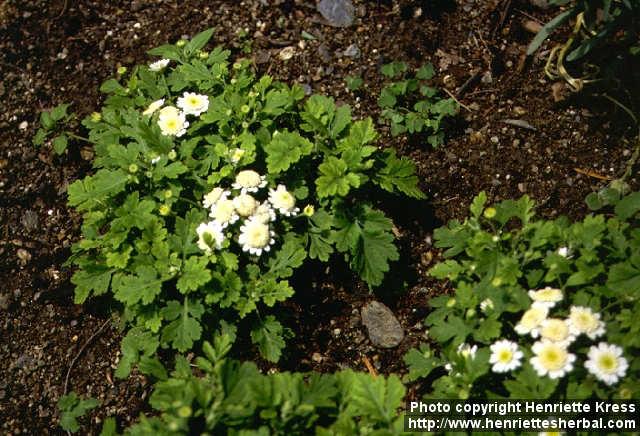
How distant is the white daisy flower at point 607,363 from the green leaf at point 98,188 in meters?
2.15

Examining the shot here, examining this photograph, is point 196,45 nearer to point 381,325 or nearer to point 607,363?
point 381,325

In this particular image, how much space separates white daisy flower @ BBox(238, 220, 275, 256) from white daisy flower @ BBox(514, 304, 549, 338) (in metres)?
1.14

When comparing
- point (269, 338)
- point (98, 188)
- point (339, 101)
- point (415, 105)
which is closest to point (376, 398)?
point (269, 338)

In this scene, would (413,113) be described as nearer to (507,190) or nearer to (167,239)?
(507,190)

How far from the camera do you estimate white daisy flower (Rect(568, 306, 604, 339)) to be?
7.63 feet

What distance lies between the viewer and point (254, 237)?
111 inches

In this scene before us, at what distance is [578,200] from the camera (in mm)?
3314

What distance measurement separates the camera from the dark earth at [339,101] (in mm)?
3264

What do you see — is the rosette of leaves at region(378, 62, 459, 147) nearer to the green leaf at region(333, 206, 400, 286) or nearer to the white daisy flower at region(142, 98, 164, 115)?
the green leaf at region(333, 206, 400, 286)

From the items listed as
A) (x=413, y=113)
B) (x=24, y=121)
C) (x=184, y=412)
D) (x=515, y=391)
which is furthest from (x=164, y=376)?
(x=24, y=121)

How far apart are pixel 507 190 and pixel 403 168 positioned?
69cm

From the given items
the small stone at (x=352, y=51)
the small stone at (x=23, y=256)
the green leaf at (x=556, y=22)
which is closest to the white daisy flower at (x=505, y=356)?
the green leaf at (x=556, y=22)

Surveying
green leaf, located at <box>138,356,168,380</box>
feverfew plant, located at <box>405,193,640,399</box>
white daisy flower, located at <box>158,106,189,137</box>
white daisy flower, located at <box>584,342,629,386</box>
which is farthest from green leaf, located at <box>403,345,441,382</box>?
white daisy flower, located at <box>158,106,189,137</box>

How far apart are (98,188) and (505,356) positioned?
1976 mm
